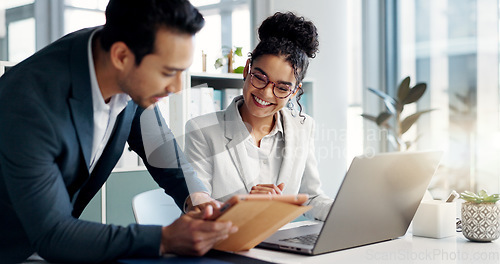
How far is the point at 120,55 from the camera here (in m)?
1.31

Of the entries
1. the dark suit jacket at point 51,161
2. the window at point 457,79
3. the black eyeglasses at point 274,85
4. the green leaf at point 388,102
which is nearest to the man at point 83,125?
the dark suit jacket at point 51,161

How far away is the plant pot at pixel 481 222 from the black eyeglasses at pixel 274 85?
783 mm

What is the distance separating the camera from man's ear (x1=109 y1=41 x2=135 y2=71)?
1.30 meters

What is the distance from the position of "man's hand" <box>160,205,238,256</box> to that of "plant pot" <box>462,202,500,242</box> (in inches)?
29.6

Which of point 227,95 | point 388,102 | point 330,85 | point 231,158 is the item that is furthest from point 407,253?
point 330,85

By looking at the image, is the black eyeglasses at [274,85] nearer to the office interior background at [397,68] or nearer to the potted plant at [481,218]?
the potted plant at [481,218]

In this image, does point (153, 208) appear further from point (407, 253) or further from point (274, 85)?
point (407, 253)

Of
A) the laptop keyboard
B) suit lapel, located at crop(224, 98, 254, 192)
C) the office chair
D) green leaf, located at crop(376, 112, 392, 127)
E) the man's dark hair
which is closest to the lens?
the man's dark hair

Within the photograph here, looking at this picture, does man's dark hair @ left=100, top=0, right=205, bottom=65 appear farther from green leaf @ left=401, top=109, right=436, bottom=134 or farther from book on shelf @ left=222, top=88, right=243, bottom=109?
green leaf @ left=401, top=109, right=436, bottom=134

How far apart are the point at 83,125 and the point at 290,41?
1.03 meters

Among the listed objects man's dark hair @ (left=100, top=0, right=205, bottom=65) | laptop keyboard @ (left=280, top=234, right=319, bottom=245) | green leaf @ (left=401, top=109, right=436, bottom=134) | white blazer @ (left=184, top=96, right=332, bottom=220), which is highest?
man's dark hair @ (left=100, top=0, right=205, bottom=65)

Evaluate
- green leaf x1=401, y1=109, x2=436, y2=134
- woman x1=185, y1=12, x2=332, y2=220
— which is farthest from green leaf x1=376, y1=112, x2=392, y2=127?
woman x1=185, y1=12, x2=332, y2=220

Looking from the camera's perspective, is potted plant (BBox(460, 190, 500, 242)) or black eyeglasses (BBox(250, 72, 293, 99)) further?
black eyeglasses (BBox(250, 72, 293, 99))

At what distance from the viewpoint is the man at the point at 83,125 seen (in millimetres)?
1158
